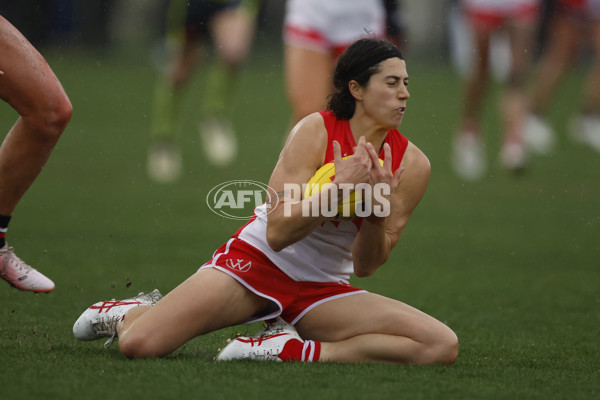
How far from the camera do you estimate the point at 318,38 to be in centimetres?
598

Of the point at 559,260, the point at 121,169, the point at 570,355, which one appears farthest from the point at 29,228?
the point at 570,355

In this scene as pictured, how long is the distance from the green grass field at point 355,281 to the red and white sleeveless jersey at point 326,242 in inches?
15.8

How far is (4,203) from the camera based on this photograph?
13.6ft

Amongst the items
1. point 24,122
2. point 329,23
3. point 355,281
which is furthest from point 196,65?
point 24,122

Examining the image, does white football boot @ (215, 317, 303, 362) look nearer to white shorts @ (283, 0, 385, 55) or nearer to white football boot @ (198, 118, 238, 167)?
white shorts @ (283, 0, 385, 55)

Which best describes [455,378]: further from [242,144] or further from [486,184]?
[242,144]

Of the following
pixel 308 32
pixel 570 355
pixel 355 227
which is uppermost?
pixel 308 32

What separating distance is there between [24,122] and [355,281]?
205 cm

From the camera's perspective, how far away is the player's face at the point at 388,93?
3.59 meters

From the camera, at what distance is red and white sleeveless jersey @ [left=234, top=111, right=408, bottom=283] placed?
3.65 m

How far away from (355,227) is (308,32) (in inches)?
99.8

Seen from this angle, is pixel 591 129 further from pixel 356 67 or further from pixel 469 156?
pixel 356 67
